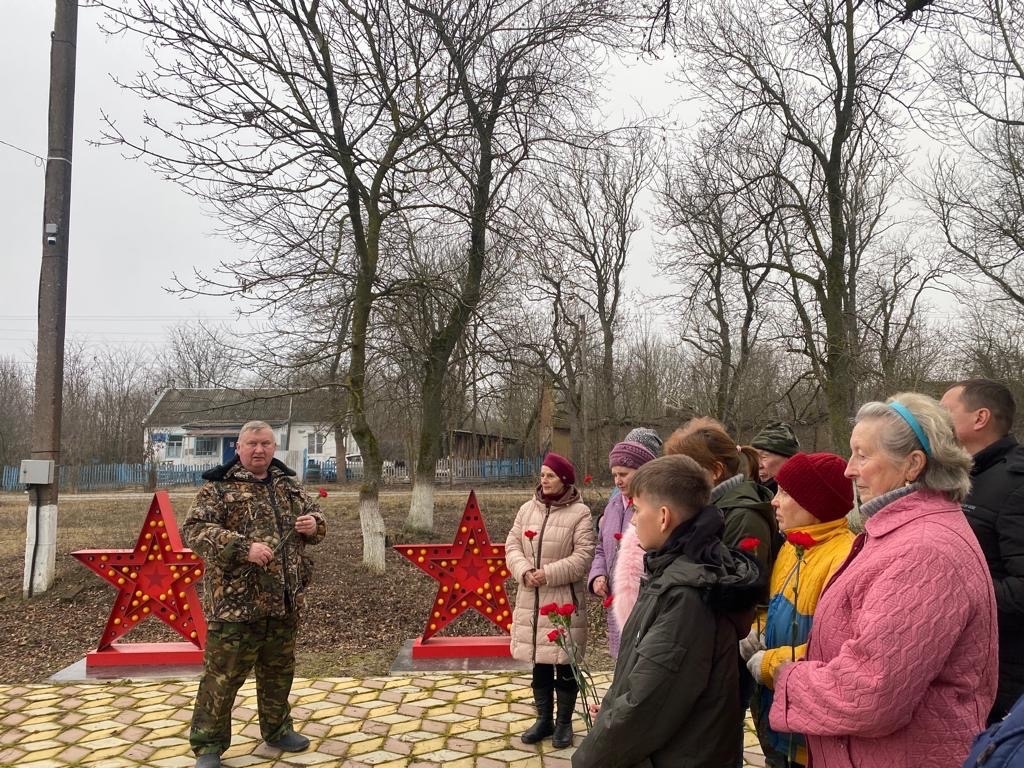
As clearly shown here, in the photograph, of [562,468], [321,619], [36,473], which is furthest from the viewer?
[36,473]

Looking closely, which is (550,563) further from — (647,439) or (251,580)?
(251,580)

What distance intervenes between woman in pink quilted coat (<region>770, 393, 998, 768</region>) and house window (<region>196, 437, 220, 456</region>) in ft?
146

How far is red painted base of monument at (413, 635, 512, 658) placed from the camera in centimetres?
562

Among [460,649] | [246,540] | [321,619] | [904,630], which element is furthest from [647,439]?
[321,619]

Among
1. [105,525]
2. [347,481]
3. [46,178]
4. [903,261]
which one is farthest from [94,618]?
[347,481]

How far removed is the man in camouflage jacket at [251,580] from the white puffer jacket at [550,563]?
1182mm

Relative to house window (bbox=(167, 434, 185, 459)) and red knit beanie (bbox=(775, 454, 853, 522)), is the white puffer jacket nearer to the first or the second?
red knit beanie (bbox=(775, 454, 853, 522))

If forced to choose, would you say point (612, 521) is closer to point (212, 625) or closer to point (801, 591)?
point (801, 591)

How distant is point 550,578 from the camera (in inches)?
159

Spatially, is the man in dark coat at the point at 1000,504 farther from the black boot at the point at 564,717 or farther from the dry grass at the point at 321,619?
the dry grass at the point at 321,619

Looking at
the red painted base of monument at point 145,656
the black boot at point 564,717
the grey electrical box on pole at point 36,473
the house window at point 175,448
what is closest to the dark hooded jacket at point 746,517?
the black boot at point 564,717

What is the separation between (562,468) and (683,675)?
7.38 feet

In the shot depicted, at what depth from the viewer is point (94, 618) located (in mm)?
6953

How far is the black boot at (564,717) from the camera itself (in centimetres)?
396
